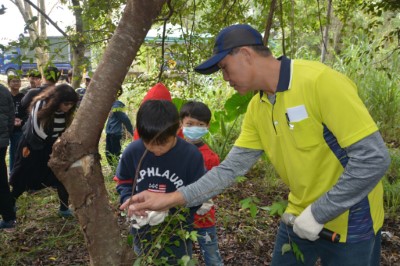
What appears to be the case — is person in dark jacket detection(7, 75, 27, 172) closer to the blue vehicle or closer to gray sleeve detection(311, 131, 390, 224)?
the blue vehicle

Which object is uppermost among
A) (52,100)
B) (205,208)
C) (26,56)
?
(26,56)

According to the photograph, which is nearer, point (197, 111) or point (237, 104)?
point (197, 111)

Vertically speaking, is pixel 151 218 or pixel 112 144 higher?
pixel 151 218

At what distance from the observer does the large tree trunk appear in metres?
1.48

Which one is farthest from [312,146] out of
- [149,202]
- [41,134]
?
Answer: [41,134]

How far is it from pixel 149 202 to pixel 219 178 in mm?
368

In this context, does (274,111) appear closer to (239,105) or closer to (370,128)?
(370,128)

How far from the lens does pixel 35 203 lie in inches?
A: 180

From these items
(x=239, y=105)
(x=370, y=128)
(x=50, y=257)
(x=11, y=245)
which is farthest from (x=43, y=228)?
(x=370, y=128)

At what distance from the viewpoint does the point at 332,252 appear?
1689 millimetres

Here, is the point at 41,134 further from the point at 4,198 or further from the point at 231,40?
the point at 231,40

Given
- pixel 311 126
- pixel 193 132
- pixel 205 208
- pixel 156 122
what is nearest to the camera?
pixel 311 126

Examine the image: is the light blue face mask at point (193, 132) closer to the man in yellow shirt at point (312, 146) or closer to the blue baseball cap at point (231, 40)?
the man in yellow shirt at point (312, 146)

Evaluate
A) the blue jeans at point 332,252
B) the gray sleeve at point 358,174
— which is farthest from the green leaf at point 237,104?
the gray sleeve at point 358,174
